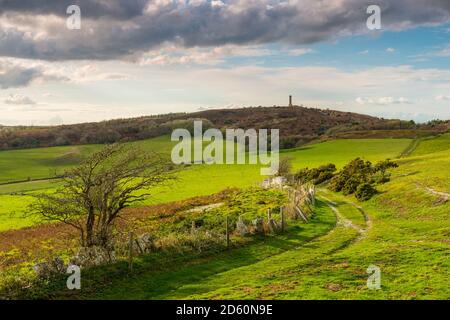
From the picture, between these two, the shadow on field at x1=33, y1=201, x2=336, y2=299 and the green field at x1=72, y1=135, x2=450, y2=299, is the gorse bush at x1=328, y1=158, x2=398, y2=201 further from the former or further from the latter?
the shadow on field at x1=33, y1=201, x2=336, y2=299

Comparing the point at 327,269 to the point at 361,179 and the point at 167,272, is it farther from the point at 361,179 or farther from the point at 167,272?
the point at 361,179

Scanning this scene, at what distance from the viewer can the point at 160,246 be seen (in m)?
29.5

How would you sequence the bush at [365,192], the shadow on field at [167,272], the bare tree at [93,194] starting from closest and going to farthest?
the shadow on field at [167,272], the bare tree at [93,194], the bush at [365,192]

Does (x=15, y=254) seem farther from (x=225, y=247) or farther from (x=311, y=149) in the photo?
(x=311, y=149)

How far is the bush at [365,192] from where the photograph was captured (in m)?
58.5

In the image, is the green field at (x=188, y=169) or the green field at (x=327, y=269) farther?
the green field at (x=188, y=169)

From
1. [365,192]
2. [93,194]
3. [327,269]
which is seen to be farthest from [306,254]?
[365,192]

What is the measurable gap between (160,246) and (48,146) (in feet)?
578

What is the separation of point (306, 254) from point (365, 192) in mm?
32673

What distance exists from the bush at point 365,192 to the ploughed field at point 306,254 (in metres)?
1.08

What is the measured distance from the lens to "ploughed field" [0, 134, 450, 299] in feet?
69.4

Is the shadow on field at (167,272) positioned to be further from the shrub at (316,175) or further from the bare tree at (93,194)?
the shrub at (316,175)

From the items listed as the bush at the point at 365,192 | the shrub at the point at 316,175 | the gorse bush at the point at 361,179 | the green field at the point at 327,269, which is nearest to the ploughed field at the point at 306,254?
the green field at the point at 327,269

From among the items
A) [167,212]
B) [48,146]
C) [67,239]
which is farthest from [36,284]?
[48,146]
